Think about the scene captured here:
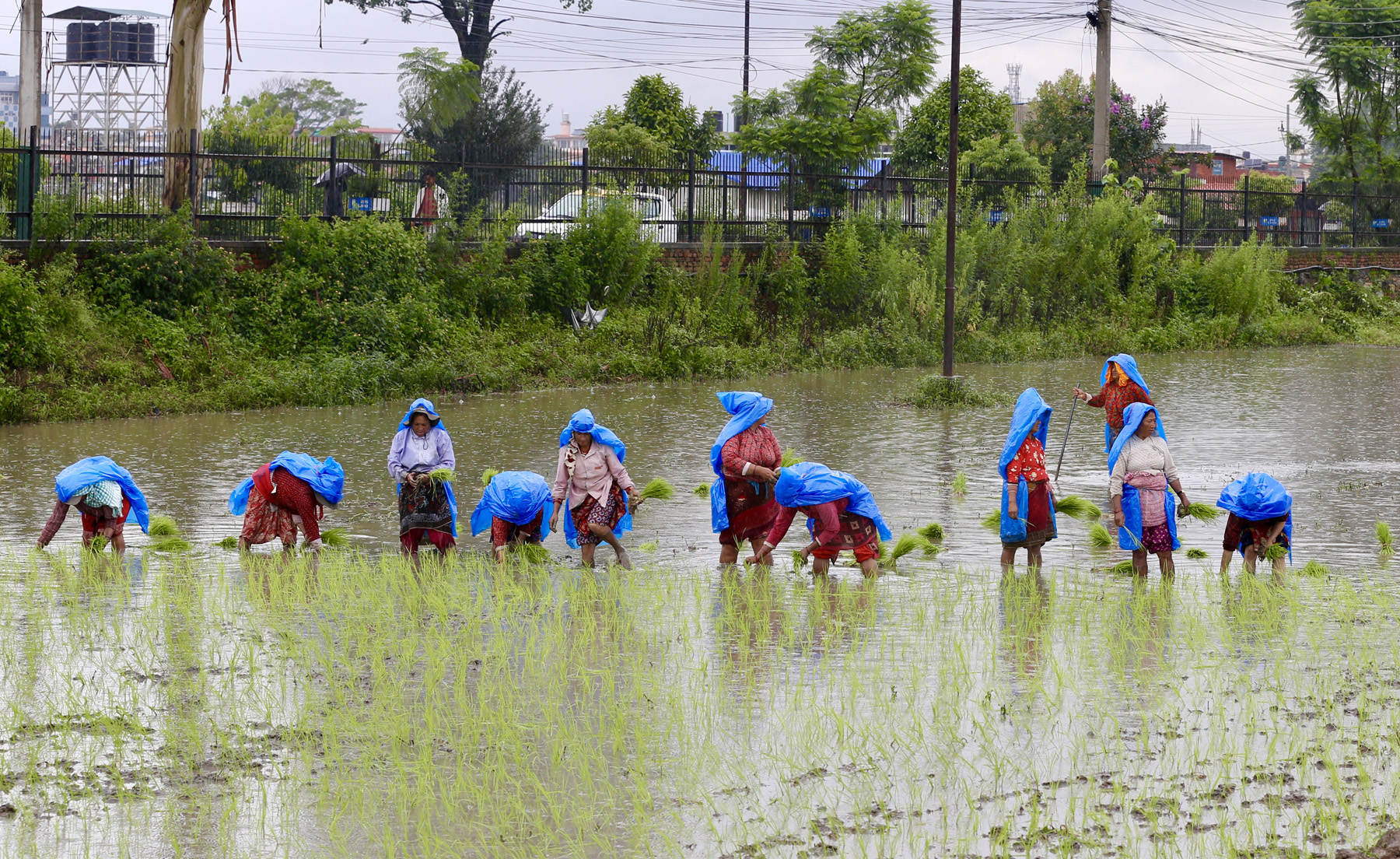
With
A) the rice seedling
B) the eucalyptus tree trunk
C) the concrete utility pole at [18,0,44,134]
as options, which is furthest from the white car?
the rice seedling

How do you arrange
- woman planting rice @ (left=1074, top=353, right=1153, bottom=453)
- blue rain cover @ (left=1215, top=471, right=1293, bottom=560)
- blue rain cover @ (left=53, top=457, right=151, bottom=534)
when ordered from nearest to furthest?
blue rain cover @ (left=1215, top=471, right=1293, bottom=560) → blue rain cover @ (left=53, top=457, right=151, bottom=534) → woman planting rice @ (left=1074, top=353, right=1153, bottom=453)

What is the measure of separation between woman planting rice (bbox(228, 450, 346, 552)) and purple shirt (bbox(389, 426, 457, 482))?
0.45m

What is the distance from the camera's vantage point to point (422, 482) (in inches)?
383

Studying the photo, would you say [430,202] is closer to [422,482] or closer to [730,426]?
[422,482]

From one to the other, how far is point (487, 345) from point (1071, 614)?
14.8 meters

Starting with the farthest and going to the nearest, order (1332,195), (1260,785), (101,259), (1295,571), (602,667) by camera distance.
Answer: (1332,195) → (101,259) → (1295,571) → (602,667) → (1260,785)

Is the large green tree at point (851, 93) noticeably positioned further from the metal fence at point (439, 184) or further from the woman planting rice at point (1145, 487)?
the woman planting rice at point (1145, 487)

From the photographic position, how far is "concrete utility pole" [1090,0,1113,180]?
3036 centimetres

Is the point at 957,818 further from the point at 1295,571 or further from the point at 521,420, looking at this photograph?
the point at 521,420

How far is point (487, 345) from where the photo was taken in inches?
852

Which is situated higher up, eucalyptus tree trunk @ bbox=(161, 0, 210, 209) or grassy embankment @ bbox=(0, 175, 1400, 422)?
eucalyptus tree trunk @ bbox=(161, 0, 210, 209)

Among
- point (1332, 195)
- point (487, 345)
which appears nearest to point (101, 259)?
point (487, 345)

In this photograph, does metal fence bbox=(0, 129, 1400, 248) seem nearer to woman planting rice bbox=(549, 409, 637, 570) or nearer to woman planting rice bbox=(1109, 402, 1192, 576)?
woman planting rice bbox=(549, 409, 637, 570)

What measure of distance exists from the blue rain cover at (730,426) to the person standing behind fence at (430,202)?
14328mm
